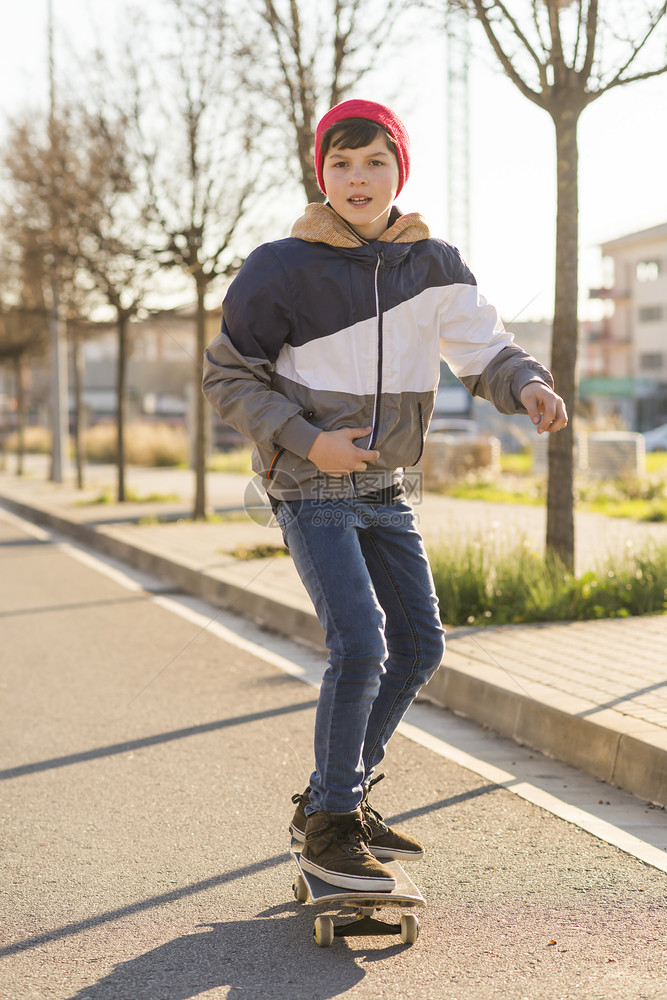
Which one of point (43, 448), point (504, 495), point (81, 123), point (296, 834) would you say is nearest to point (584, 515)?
point (504, 495)

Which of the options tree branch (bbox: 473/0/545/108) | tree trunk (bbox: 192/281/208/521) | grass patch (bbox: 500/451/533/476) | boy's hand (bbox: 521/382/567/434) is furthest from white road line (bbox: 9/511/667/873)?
grass patch (bbox: 500/451/533/476)

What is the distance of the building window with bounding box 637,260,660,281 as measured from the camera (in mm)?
68875

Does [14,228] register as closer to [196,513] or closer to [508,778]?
[196,513]

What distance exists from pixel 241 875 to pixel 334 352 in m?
1.58

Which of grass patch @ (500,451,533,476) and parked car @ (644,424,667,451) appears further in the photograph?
parked car @ (644,424,667,451)

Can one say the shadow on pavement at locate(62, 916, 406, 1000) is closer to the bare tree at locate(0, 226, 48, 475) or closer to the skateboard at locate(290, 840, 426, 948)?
the skateboard at locate(290, 840, 426, 948)

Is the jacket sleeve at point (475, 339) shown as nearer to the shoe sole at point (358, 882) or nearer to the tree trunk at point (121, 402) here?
the shoe sole at point (358, 882)

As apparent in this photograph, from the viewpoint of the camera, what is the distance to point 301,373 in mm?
3129

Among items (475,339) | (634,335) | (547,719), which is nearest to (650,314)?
(634,335)

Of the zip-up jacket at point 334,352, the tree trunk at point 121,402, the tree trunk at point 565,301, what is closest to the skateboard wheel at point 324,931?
the zip-up jacket at point 334,352

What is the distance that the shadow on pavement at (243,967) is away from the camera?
9.09 ft

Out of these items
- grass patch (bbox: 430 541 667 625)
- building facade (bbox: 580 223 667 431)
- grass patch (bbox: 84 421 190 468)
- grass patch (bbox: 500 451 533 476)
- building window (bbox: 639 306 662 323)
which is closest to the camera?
grass patch (bbox: 430 541 667 625)

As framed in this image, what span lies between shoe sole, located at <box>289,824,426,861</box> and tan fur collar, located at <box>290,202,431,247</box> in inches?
63.6

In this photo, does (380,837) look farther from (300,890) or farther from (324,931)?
(324,931)
